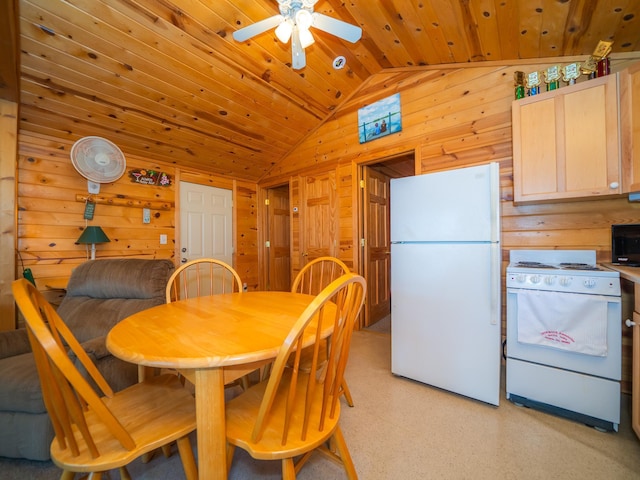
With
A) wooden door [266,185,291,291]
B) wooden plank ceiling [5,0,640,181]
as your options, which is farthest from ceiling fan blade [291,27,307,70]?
wooden door [266,185,291,291]

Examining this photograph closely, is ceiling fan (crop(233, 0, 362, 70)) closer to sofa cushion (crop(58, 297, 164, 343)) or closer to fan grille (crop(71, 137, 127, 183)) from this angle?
sofa cushion (crop(58, 297, 164, 343))

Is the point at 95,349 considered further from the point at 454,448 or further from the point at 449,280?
the point at 449,280

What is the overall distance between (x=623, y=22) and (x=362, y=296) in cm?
228

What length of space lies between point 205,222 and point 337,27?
3019 millimetres

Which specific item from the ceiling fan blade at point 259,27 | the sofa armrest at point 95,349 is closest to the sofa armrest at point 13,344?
the sofa armrest at point 95,349

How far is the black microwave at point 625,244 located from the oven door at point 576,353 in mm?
527

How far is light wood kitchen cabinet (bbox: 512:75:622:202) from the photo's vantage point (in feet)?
5.18

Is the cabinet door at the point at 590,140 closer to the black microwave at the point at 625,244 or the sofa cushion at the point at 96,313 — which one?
the black microwave at the point at 625,244

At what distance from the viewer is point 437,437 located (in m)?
1.42

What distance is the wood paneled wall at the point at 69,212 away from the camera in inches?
95.5

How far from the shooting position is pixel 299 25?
1520 millimetres

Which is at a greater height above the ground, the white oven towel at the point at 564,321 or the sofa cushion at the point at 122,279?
the sofa cushion at the point at 122,279

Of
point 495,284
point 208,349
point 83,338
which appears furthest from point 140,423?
point 495,284

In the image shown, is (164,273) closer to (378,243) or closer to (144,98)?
(144,98)
